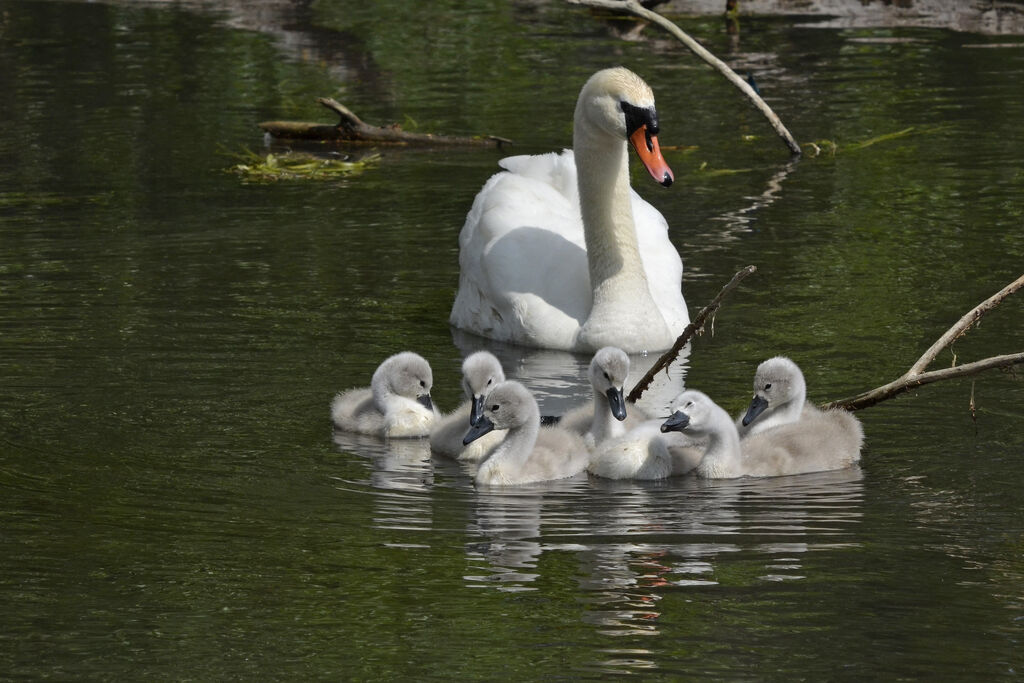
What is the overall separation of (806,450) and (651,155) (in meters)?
3.08

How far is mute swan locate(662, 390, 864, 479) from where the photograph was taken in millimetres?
8305

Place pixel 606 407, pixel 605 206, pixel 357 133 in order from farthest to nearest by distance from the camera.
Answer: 1. pixel 357 133
2. pixel 605 206
3. pixel 606 407

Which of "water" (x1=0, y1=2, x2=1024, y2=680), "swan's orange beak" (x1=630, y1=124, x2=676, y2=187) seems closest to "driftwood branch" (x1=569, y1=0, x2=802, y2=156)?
"water" (x1=0, y1=2, x2=1024, y2=680)

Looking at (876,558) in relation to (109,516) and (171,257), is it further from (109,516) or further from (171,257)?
(171,257)

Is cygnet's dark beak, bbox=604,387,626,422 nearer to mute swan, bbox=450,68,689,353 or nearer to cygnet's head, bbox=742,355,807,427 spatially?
cygnet's head, bbox=742,355,807,427

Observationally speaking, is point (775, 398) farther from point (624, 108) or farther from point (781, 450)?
point (624, 108)

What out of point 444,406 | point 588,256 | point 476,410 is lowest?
point 444,406

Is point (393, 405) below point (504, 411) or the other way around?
below

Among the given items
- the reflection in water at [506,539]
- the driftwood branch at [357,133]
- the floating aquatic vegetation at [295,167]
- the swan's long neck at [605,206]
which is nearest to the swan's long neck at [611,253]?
the swan's long neck at [605,206]

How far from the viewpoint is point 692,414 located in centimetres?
816

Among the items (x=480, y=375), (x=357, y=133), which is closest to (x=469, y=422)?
(x=480, y=375)

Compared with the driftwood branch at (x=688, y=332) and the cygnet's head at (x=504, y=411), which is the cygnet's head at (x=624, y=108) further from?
the cygnet's head at (x=504, y=411)

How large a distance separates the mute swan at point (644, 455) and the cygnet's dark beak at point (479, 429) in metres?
0.54

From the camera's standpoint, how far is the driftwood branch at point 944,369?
8.30 metres
